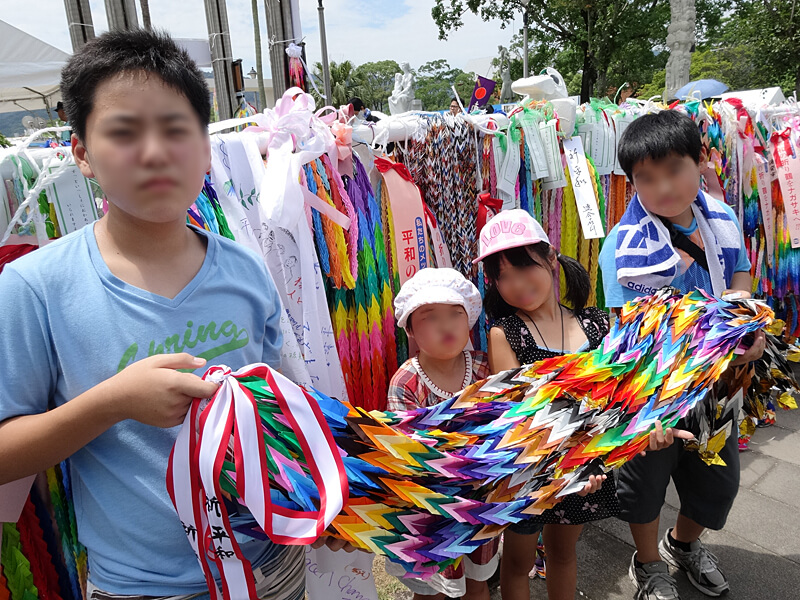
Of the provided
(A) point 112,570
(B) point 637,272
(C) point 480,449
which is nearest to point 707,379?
(B) point 637,272

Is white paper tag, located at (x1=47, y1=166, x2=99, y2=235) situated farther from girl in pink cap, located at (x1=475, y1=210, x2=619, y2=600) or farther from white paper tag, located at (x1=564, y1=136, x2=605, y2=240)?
white paper tag, located at (x1=564, y1=136, x2=605, y2=240)

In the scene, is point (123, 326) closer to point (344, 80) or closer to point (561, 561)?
point (561, 561)

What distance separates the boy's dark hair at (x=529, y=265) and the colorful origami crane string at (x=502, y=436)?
1.19 ft

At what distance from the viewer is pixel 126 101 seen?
910 mm

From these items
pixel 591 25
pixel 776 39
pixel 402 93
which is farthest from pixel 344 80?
pixel 402 93

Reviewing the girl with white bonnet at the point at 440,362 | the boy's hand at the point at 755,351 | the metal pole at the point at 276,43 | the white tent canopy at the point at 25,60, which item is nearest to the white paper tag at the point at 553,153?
the girl with white bonnet at the point at 440,362

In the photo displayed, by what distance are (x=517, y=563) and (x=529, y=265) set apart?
1.05 metres

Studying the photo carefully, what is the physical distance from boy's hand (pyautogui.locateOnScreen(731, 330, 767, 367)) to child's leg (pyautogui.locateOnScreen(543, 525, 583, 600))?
0.77m

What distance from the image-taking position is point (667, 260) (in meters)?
1.77

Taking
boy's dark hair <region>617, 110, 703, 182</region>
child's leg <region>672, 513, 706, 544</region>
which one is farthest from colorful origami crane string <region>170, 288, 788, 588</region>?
child's leg <region>672, 513, 706, 544</region>

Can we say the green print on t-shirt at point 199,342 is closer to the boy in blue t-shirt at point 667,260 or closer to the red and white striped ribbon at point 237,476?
the red and white striped ribbon at point 237,476

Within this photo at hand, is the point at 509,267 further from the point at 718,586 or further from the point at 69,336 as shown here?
the point at 718,586

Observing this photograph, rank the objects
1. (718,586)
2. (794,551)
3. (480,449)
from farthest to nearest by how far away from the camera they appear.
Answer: (794,551)
(718,586)
(480,449)

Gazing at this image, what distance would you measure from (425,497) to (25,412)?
30.5 inches
